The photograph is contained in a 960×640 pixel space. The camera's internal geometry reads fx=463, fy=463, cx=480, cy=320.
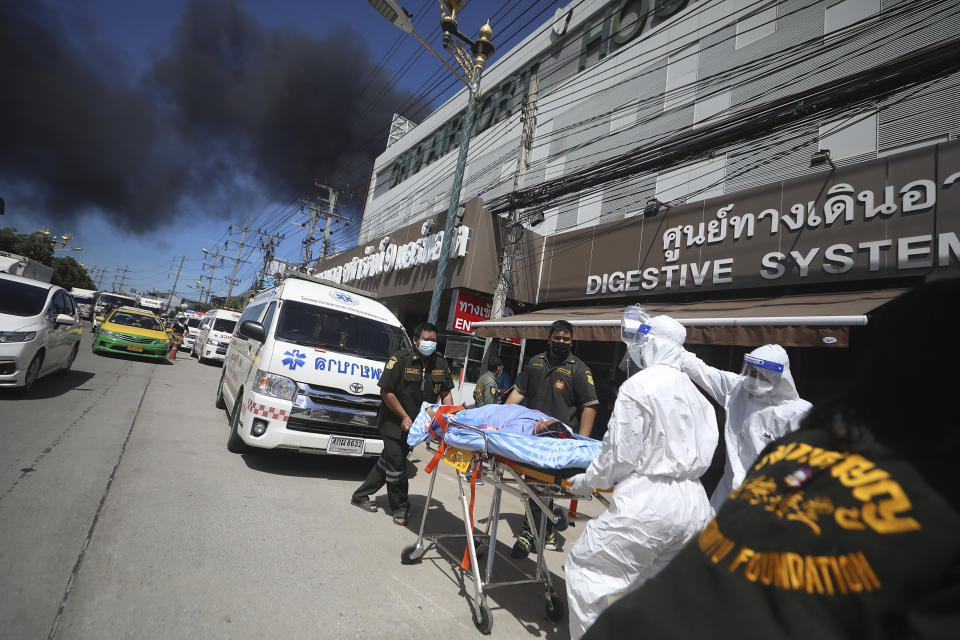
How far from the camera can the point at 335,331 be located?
6328mm

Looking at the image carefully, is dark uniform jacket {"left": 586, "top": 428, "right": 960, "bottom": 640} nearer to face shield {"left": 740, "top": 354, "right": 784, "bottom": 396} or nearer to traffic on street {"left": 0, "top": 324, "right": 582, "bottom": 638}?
traffic on street {"left": 0, "top": 324, "right": 582, "bottom": 638}

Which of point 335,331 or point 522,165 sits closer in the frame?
point 335,331

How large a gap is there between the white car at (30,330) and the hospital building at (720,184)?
24.4 feet

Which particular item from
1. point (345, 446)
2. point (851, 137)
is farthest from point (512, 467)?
point (851, 137)

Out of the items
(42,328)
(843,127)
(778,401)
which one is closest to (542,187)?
(843,127)

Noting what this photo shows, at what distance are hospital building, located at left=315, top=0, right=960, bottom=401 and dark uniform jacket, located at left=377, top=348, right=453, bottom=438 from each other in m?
3.33

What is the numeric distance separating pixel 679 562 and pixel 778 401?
4.29 m

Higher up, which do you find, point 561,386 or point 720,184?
point 720,184

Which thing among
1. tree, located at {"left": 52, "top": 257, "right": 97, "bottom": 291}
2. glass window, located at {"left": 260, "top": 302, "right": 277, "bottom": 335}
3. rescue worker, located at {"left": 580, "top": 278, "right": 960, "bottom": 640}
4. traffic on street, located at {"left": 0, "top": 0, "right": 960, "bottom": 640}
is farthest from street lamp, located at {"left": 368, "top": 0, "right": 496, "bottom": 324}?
tree, located at {"left": 52, "top": 257, "right": 97, "bottom": 291}

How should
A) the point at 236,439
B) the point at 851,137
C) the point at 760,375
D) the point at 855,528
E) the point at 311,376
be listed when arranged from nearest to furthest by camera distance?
the point at 855,528 → the point at 760,375 → the point at 311,376 → the point at 236,439 → the point at 851,137

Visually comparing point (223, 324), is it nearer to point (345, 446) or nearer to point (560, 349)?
point (345, 446)

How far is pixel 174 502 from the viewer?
4.10 metres

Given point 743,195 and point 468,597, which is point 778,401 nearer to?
point 468,597

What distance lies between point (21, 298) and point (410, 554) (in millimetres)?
7670
